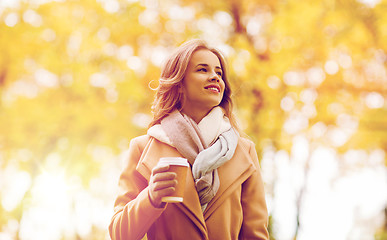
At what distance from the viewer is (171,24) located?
7609 millimetres

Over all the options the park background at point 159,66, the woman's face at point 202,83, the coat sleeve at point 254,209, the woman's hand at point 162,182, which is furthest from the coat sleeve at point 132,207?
the park background at point 159,66

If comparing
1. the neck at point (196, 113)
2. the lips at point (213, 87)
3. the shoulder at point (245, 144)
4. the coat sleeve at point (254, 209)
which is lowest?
the coat sleeve at point (254, 209)

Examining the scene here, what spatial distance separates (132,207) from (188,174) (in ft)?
0.92

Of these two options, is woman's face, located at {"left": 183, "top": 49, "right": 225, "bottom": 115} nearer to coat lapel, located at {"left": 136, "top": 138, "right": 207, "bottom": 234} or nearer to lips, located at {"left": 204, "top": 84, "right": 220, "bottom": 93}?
lips, located at {"left": 204, "top": 84, "right": 220, "bottom": 93}

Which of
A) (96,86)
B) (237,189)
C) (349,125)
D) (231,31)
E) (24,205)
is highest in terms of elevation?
(231,31)

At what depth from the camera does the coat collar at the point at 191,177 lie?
167 cm

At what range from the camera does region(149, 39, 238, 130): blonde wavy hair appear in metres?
1.93

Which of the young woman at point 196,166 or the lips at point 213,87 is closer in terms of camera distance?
the young woman at point 196,166

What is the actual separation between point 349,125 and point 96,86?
17.8ft

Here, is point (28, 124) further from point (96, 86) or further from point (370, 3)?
point (370, 3)

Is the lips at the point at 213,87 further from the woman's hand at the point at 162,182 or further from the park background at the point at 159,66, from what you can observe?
the park background at the point at 159,66

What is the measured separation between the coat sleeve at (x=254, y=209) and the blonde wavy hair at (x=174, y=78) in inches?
21.0

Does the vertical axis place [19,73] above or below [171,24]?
below

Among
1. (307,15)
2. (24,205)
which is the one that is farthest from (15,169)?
(307,15)
